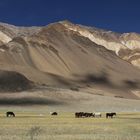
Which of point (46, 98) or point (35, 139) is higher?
point (46, 98)

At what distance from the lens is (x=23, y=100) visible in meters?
143

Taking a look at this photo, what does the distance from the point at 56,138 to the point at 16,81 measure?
13949cm

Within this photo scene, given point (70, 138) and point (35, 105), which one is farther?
point (35, 105)

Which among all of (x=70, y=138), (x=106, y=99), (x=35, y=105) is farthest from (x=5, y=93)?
(x=70, y=138)

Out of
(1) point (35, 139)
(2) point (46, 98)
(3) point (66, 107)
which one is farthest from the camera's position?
(2) point (46, 98)

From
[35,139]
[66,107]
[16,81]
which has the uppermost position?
[16,81]

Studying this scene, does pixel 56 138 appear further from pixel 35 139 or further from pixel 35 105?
pixel 35 105

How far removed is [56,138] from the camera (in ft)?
95.0

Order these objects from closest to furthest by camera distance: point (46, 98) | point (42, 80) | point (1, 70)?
point (46, 98) < point (1, 70) < point (42, 80)

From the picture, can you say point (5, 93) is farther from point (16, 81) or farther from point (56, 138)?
point (56, 138)

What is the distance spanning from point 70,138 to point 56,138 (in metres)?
0.90

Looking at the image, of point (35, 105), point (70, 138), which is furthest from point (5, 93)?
point (70, 138)

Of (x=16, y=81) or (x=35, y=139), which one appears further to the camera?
(x=16, y=81)

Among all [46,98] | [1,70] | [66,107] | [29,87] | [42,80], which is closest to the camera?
[66,107]
